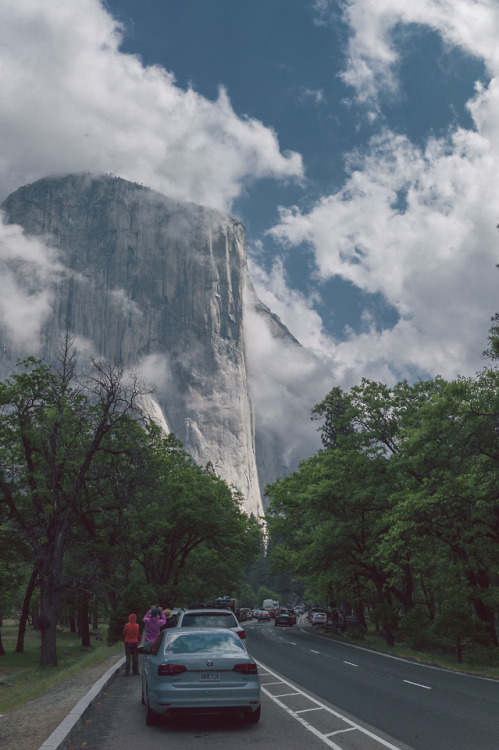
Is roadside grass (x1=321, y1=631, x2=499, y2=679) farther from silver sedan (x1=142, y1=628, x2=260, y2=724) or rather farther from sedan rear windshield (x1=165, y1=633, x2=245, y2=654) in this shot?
silver sedan (x1=142, y1=628, x2=260, y2=724)

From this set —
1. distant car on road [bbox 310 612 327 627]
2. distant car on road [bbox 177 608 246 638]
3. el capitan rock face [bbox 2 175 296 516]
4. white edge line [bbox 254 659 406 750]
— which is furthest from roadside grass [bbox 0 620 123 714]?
el capitan rock face [bbox 2 175 296 516]

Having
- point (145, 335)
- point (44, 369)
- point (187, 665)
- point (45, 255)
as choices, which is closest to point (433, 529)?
point (44, 369)

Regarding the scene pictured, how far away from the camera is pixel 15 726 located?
908cm

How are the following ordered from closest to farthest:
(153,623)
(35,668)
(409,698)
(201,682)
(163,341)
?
(201,682) < (409,698) < (153,623) < (35,668) < (163,341)

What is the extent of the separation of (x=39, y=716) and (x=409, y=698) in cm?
740

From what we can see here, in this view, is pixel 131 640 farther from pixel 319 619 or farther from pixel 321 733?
pixel 319 619

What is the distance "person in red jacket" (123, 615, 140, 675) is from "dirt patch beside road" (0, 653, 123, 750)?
1.40m

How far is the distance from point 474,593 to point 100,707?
1937cm

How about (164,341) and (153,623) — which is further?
(164,341)

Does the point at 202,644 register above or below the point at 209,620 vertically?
below

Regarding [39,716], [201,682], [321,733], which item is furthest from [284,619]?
[201,682]

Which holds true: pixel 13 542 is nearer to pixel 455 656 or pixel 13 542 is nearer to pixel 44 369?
pixel 44 369

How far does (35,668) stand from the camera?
105 feet

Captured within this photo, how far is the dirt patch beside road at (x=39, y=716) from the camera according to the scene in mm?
8031
